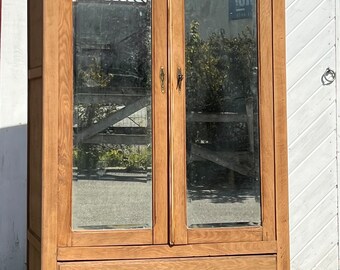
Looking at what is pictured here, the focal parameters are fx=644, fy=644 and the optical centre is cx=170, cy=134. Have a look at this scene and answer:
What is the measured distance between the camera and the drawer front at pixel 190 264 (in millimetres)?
3051

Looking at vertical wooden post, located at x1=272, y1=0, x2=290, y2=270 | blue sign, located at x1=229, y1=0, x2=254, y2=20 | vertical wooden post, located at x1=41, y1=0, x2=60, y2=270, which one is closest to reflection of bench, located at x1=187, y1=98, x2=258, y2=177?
vertical wooden post, located at x1=272, y1=0, x2=290, y2=270

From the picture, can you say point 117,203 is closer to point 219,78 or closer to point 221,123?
point 221,123

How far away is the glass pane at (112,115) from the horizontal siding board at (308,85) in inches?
56.4

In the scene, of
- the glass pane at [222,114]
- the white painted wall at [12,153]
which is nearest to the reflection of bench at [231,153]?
the glass pane at [222,114]

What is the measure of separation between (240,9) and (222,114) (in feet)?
1.78

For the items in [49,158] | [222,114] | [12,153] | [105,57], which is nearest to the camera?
[49,158]

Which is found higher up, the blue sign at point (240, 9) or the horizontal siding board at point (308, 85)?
the blue sign at point (240, 9)

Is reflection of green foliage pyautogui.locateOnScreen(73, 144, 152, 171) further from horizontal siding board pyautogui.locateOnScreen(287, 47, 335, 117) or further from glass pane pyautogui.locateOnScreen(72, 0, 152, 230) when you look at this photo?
horizontal siding board pyautogui.locateOnScreen(287, 47, 335, 117)

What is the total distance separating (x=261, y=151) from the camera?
3234 mm

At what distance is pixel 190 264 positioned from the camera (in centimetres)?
315

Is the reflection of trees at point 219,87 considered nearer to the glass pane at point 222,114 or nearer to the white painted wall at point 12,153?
the glass pane at point 222,114

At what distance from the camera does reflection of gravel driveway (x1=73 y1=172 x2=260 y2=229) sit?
3.06 m

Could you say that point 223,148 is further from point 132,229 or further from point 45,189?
point 45,189

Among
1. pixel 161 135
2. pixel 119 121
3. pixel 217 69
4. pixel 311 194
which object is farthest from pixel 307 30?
pixel 119 121
